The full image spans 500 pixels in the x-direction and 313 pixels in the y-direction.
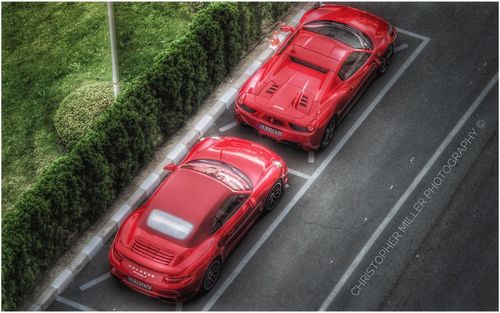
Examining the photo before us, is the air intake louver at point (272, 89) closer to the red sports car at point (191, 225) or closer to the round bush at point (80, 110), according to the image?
the red sports car at point (191, 225)

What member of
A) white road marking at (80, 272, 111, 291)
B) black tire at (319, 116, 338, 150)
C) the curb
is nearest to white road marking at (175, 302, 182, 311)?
white road marking at (80, 272, 111, 291)

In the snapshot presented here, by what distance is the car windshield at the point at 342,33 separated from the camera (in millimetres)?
17734

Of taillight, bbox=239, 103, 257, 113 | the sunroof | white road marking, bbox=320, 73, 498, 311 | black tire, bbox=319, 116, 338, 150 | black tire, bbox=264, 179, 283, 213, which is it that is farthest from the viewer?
black tire, bbox=319, 116, 338, 150

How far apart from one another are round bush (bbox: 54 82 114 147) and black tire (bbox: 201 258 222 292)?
167 inches

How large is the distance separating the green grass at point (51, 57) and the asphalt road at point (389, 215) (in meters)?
2.73

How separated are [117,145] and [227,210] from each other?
2.57 meters

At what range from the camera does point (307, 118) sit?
1656 cm

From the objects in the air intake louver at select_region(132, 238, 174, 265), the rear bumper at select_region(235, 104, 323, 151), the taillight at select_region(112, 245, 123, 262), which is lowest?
the taillight at select_region(112, 245, 123, 262)

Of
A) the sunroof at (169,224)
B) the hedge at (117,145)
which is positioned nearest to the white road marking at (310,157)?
the hedge at (117,145)

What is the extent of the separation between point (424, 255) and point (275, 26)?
7040 mm

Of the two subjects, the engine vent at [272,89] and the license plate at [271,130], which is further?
the engine vent at [272,89]

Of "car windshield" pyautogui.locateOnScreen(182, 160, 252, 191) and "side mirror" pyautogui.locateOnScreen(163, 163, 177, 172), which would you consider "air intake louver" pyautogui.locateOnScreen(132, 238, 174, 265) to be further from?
"side mirror" pyautogui.locateOnScreen(163, 163, 177, 172)

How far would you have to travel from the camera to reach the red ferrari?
16.7 metres

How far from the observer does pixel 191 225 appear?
14.5m
